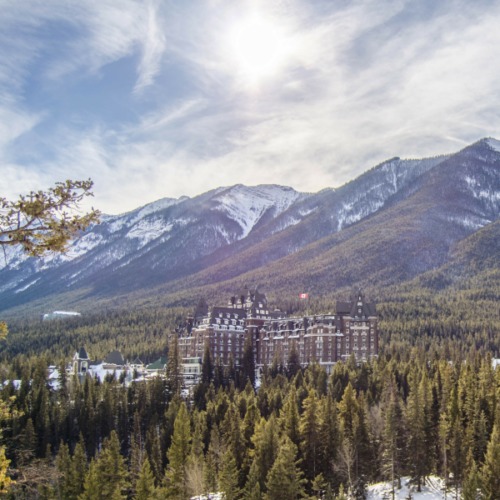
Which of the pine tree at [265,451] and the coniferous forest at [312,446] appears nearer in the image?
the coniferous forest at [312,446]

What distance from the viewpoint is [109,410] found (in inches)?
5197

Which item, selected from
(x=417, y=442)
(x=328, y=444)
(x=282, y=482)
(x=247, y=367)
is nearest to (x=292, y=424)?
(x=328, y=444)

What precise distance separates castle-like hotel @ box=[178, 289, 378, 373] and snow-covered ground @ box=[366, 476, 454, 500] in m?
67.6

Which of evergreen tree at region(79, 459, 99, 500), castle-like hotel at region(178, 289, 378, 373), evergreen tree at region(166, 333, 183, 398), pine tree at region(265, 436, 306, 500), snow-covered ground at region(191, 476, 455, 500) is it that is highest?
castle-like hotel at region(178, 289, 378, 373)

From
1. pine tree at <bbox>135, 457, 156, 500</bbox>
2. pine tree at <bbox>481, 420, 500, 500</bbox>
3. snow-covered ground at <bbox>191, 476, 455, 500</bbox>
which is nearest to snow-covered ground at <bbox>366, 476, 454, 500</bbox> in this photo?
snow-covered ground at <bbox>191, 476, 455, 500</bbox>

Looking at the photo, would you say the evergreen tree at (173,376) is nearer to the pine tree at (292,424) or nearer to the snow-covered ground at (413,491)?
the pine tree at (292,424)

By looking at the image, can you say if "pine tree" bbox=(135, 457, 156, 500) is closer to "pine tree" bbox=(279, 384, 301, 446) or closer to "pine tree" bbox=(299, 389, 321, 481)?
"pine tree" bbox=(279, 384, 301, 446)

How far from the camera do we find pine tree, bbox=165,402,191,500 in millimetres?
86438

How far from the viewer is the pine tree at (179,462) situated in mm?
86438

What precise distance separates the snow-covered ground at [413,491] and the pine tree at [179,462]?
24.6 m

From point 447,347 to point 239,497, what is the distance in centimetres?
11576

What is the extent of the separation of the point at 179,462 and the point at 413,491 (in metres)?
32.1

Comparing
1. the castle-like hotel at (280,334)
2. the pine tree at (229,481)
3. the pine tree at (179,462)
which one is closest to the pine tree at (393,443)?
the pine tree at (229,481)

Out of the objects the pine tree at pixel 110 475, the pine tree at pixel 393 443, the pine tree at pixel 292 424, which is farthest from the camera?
the pine tree at pixel 292 424
